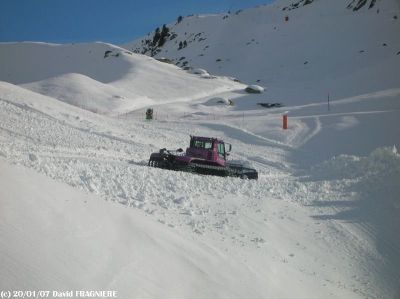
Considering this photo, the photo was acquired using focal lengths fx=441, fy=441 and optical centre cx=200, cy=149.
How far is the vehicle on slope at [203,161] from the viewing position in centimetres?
1539

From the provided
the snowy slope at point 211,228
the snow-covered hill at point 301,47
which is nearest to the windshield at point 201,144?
the snowy slope at point 211,228

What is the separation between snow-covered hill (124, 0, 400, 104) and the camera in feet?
169

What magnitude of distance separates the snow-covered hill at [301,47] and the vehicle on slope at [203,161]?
29.0 m

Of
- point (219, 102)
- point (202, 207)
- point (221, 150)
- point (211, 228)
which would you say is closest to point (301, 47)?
point (219, 102)

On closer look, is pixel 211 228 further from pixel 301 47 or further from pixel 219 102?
pixel 301 47

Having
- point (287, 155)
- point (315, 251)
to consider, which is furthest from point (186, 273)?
Result: point (287, 155)

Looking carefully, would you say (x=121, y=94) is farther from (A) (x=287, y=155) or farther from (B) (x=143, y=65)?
(A) (x=287, y=155)

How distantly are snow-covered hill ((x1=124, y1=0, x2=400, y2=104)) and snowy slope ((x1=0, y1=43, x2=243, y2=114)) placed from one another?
38.1 ft

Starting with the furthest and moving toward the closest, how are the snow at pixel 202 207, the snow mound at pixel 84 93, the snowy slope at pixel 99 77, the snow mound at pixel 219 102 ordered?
the snow mound at pixel 219 102 → the snowy slope at pixel 99 77 → the snow mound at pixel 84 93 → the snow at pixel 202 207

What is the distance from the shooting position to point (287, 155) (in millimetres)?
23750

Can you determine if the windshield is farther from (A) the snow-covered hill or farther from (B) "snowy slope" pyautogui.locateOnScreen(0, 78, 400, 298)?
(A) the snow-covered hill

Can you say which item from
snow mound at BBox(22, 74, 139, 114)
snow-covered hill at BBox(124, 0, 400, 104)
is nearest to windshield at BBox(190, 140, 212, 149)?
snow mound at BBox(22, 74, 139, 114)

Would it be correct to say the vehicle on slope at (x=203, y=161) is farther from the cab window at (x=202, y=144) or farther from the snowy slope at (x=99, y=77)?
the snowy slope at (x=99, y=77)

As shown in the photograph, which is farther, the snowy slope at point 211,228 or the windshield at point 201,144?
the windshield at point 201,144
